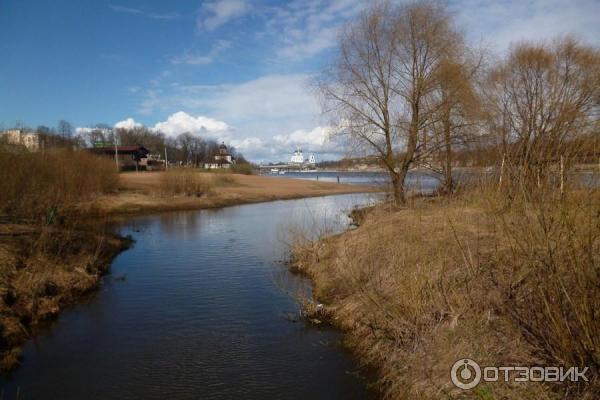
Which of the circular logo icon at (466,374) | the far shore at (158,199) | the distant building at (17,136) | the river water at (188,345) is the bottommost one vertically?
the river water at (188,345)

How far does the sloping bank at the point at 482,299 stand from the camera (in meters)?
4.07

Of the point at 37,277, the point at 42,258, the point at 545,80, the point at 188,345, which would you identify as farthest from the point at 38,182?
the point at 545,80

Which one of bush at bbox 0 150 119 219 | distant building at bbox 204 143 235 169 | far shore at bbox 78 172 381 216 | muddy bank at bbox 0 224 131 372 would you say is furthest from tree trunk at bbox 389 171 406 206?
distant building at bbox 204 143 235 169

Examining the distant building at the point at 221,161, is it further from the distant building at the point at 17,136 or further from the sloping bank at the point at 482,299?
the sloping bank at the point at 482,299

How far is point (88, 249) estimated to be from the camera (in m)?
15.5

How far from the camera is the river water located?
6.90m

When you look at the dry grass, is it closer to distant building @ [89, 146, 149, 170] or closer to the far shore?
the far shore

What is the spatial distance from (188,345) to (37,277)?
5.19m

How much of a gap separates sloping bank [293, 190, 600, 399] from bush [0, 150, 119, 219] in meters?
12.8

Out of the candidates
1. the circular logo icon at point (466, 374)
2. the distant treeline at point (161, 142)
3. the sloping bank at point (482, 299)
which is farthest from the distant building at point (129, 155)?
the circular logo icon at point (466, 374)

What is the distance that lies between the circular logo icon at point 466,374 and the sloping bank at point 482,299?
84mm

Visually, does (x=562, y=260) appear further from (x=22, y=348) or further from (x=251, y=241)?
(x=251, y=241)

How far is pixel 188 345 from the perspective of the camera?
8.48 m

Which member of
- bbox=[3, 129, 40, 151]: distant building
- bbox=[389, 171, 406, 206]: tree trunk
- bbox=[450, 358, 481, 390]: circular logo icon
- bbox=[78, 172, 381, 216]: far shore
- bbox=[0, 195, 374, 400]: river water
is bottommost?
bbox=[0, 195, 374, 400]: river water
